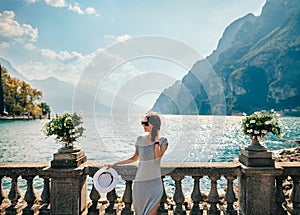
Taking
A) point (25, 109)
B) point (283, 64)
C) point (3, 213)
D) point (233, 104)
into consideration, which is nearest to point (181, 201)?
point (3, 213)

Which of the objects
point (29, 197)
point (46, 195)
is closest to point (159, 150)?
point (46, 195)

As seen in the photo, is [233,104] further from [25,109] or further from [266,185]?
[266,185]

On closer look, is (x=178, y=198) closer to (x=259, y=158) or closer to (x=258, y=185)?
(x=258, y=185)

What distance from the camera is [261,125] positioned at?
4.76 metres

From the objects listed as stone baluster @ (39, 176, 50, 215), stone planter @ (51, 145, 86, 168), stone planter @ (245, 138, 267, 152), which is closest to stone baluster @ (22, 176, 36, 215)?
stone baluster @ (39, 176, 50, 215)

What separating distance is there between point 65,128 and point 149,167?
1.75 meters

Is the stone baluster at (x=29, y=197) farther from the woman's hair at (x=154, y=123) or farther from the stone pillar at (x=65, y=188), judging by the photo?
the woman's hair at (x=154, y=123)

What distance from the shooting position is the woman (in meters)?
3.87

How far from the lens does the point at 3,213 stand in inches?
191

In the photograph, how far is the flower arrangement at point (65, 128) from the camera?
15.6 feet

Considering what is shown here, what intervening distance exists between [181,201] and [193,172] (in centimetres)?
59

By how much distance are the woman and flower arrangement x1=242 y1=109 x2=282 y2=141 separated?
181 cm

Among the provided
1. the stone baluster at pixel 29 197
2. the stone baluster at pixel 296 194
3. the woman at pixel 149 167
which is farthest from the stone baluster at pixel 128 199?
the stone baluster at pixel 296 194

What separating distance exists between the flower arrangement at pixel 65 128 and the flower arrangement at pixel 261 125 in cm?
303
